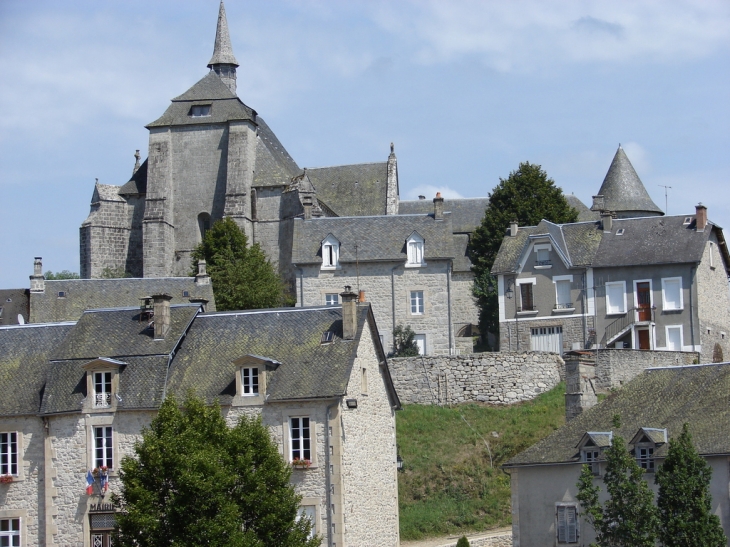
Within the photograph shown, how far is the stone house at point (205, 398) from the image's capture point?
1366 inches

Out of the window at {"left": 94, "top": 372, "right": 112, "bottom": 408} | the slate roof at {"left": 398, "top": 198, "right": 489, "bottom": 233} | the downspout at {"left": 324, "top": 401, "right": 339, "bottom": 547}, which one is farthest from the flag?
the slate roof at {"left": 398, "top": 198, "right": 489, "bottom": 233}

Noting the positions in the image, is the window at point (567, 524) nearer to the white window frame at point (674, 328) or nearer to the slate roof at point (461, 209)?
the white window frame at point (674, 328)

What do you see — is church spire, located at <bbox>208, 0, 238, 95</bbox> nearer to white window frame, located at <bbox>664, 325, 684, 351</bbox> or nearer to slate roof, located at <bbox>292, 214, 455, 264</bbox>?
slate roof, located at <bbox>292, 214, 455, 264</bbox>

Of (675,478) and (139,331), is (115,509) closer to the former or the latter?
(139,331)

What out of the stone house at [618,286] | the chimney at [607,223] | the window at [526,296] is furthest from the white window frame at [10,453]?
the chimney at [607,223]

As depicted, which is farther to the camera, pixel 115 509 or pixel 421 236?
pixel 421 236

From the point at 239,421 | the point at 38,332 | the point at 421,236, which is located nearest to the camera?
the point at 239,421

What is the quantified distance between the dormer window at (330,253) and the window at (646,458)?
28.5 metres

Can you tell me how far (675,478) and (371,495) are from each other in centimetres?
926

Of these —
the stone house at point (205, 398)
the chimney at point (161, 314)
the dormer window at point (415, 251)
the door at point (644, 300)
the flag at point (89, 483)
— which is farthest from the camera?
the dormer window at point (415, 251)

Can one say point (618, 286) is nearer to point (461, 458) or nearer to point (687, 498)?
point (461, 458)

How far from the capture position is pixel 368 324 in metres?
37.0

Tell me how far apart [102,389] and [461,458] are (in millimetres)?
→ 13113

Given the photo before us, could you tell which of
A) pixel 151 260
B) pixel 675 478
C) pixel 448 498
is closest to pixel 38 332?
pixel 448 498
